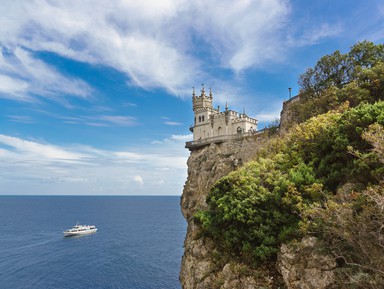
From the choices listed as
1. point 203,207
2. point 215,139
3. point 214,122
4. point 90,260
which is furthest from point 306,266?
point 90,260

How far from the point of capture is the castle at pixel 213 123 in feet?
145

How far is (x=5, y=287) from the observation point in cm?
4603

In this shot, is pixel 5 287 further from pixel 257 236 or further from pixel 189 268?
pixel 257 236

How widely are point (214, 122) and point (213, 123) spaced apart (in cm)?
27

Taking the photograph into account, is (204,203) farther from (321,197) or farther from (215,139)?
(321,197)

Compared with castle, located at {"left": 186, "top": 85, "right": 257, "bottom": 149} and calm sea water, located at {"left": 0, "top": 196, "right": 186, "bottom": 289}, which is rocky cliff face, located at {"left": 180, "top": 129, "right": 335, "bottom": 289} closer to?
castle, located at {"left": 186, "top": 85, "right": 257, "bottom": 149}

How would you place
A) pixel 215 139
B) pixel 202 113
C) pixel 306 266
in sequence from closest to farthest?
1. pixel 306 266
2. pixel 215 139
3. pixel 202 113

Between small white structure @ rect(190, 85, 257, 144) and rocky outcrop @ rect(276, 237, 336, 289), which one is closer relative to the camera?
rocky outcrop @ rect(276, 237, 336, 289)

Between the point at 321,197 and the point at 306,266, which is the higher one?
the point at 321,197

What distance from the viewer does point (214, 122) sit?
47.4m

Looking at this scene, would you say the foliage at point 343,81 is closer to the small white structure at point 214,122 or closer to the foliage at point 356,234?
the small white structure at point 214,122

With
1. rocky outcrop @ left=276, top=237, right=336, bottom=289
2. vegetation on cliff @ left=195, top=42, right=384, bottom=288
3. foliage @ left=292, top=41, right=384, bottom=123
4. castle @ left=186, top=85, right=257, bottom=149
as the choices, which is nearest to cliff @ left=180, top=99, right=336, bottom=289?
rocky outcrop @ left=276, top=237, right=336, bottom=289

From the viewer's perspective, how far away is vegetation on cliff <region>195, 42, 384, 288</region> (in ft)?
41.1

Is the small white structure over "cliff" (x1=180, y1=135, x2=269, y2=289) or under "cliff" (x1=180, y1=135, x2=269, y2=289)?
over
